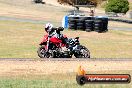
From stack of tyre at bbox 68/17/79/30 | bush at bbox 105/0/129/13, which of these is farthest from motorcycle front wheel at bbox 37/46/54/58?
bush at bbox 105/0/129/13

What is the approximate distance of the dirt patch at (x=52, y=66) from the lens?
59.5ft

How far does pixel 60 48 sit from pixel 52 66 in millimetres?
3030

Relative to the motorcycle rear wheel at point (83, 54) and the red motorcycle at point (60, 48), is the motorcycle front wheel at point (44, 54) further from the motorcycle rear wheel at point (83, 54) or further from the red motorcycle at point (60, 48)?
the motorcycle rear wheel at point (83, 54)

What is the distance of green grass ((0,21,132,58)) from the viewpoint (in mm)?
27062

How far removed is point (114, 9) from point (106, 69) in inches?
2706

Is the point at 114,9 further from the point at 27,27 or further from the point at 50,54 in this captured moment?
the point at 50,54

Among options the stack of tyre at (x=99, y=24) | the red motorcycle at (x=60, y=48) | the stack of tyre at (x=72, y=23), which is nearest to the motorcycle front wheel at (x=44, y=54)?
the red motorcycle at (x=60, y=48)

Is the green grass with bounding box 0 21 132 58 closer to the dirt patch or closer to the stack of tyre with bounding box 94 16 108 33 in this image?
the stack of tyre with bounding box 94 16 108 33

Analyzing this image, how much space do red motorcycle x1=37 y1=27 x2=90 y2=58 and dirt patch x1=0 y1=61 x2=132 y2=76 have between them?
1702 mm

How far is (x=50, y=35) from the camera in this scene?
22.0 m

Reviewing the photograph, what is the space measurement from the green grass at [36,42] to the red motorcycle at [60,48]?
3.07 metres

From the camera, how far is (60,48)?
22266 millimetres

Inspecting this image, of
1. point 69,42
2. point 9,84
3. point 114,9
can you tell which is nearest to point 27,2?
point 114,9

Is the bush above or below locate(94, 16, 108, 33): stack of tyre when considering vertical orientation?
below
